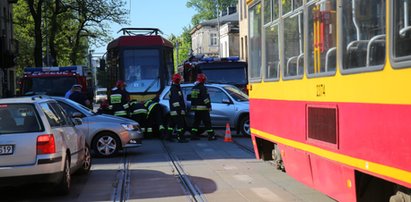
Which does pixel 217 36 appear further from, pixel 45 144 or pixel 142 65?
pixel 45 144

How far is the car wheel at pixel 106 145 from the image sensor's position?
12.9 metres

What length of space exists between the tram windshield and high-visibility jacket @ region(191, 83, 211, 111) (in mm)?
4372

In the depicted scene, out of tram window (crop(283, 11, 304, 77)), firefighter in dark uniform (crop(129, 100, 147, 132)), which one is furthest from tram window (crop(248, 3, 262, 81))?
firefighter in dark uniform (crop(129, 100, 147, 132))

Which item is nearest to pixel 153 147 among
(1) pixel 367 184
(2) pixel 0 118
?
(2) pixel 0 118

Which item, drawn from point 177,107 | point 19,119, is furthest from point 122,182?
point 177,107

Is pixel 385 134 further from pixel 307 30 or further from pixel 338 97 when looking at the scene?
pixel 307 30

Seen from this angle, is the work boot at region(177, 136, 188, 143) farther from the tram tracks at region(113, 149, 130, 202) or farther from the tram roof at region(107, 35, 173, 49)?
the tram roof at region(107, 35, 173, 49)

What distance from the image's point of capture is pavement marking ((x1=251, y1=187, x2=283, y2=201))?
7.77 m

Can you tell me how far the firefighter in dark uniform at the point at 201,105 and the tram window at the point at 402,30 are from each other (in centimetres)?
1180

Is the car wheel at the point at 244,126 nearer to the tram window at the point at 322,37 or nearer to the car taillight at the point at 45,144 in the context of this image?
the car taillight at the point at 45,144

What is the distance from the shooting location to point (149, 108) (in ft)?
56.1

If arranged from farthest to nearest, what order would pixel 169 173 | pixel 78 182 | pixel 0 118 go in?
pixel 169 173
pixel 78 182
pixel 0 118

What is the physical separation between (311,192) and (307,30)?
273 centimetres

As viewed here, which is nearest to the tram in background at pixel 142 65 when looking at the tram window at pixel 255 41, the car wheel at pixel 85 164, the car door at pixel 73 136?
the car wheel at pixel 85 164
